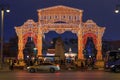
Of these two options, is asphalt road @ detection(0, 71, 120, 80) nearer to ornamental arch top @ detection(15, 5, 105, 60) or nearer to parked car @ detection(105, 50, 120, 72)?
parked car @ detection(105, 50, 120, 72)

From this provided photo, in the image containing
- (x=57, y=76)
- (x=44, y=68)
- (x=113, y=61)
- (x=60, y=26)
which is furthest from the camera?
(x=60, y=26)

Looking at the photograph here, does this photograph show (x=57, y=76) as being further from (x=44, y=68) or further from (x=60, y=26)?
(x=60, y=26)

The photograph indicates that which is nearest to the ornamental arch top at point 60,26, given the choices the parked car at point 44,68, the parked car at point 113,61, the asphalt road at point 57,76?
the parked car at point 113,61

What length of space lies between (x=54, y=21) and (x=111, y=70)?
17066mm

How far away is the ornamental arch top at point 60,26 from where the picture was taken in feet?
226

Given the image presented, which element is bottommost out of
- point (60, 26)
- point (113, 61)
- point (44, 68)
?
point (44, 68)

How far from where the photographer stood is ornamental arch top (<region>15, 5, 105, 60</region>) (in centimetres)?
6881

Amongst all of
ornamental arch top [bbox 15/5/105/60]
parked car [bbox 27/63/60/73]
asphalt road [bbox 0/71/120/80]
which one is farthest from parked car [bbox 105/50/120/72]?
ornamental arch top [bbox 15/5/105/60]

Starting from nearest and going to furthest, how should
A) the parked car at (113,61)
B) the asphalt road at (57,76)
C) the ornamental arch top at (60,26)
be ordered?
the asphalt road at (57,76), the parked car at (113,61), the ornamental arch top at (60,26)

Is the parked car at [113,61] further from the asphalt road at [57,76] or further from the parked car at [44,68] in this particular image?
the asphalt road at [57,76]

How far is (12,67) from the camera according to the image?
196ft

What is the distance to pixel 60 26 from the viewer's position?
7012 centimetres

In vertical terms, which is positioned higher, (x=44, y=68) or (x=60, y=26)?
(x=60, y=26)

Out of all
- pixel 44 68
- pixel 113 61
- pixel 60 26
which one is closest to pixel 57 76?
pixel 44 68
